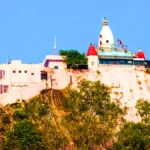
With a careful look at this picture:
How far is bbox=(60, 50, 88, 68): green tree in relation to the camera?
4038 inches

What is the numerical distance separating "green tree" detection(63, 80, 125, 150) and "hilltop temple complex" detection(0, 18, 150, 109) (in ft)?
17.0

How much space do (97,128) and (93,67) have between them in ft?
52.9

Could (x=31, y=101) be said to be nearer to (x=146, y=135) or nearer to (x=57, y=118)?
(x=57, y=118)

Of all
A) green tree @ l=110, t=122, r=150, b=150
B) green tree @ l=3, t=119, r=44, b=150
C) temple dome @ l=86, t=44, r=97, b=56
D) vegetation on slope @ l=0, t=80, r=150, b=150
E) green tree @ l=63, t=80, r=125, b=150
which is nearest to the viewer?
green tree @ l=110, t=122, r=150, b=150

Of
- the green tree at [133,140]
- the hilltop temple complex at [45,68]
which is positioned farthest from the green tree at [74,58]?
the green tree at [133,140]

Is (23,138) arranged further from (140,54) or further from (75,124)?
(140,54)

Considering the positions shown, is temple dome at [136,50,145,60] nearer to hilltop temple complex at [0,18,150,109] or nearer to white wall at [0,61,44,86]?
hilltop temple complex at [0,18,150,109]

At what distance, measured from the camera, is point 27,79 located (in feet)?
324

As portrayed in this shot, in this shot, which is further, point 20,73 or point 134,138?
point 20,73

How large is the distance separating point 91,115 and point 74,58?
14.3 meters

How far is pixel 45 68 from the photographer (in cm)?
10012

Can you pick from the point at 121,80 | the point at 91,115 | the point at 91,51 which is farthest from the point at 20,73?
the point at 121,80

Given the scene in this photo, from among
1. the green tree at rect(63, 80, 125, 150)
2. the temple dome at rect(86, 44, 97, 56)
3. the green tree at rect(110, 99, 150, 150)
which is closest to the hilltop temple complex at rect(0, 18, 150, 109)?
the temple dome at rect(86, 44, 97, 56)

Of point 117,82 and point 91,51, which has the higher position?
point 91,51
